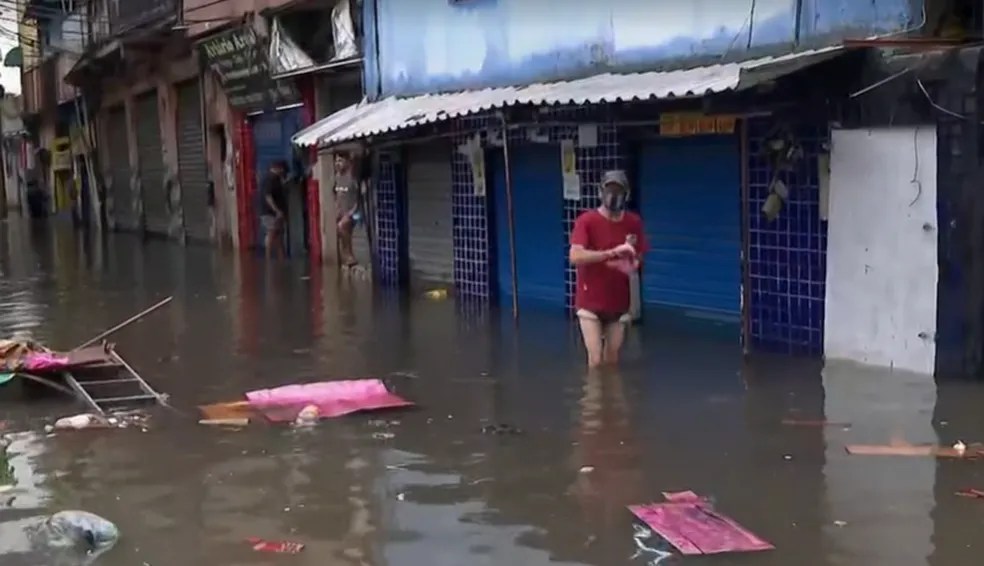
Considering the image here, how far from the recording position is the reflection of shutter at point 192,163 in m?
25.9

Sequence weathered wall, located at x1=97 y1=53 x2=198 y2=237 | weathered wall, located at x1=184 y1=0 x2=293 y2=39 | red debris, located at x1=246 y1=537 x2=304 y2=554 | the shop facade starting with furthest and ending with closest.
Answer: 1. weathered wall, located at x1=97 y1=53 x2=198 y2=237
2. weathered wall, located at x1=184 y1=0 x2=293 y2=39
3. the shop facade
4. red debris, located at x1=246 y1=537 x2=304 y2=554

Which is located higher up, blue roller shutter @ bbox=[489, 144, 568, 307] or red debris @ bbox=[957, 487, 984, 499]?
blue roller shutter @ bbox=[489, 144, 568, 307]

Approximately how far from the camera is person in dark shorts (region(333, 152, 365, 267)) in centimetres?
1730

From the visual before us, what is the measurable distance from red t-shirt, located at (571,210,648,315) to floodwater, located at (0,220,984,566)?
546 millimetres

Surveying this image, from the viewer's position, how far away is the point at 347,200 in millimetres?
17516

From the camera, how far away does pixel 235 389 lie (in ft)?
30.8

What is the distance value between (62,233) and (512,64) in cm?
2325

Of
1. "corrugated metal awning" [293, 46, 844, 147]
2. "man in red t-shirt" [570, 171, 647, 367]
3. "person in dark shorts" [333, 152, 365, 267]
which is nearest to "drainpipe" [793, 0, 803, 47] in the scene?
"corrugated metal awning" [293, 46, 844, 147]

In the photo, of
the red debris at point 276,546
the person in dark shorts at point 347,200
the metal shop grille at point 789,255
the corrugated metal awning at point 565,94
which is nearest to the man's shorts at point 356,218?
the person in dark shorts at point 347,200

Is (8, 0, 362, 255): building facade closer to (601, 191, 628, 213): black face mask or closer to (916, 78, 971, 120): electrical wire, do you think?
(601, 191, 628, 213): black face mask

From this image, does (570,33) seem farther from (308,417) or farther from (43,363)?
(43,363)

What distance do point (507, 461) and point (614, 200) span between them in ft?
8.54

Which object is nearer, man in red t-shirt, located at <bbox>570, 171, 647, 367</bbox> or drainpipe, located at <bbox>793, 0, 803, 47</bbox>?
man in red t-shirt, located at <bbox>570, 171, 647, 367</bbox>

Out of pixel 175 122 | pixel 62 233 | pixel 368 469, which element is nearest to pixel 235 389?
pixel 368 469
